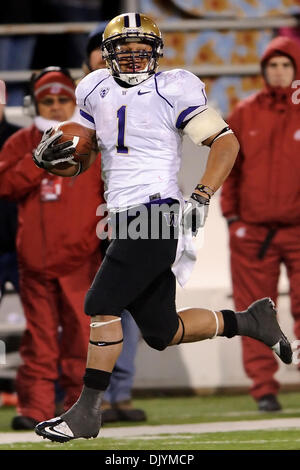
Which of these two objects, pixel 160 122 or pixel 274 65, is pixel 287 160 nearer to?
pixel 274 65

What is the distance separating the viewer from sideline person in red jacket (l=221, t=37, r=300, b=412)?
752cm

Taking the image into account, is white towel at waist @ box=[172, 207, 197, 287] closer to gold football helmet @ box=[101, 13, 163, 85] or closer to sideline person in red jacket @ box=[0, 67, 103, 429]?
gold football helmet @ box=[101, 13, 163, 85]

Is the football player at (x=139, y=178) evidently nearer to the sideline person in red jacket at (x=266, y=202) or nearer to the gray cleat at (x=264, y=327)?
the gray cleat at (x=264, y=327)

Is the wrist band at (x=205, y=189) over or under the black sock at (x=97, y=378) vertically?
over

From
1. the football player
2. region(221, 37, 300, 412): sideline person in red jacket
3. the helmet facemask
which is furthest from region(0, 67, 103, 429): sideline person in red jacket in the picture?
the helmet facemask

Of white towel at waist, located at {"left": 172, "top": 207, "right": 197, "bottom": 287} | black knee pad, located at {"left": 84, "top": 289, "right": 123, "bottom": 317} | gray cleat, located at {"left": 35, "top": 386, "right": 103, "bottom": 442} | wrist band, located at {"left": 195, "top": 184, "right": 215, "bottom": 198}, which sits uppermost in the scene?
wrist band, located at {"left": 195, "top": 184, "right": 215, "bottom": 198}

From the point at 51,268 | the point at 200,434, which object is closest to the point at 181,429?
the point at 200,434

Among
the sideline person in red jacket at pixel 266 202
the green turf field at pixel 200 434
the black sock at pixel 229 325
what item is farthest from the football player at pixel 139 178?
the sideline person in red jacket at pixel 266 202

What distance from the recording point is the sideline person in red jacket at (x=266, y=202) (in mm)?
7516

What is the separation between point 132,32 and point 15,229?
215 centimetres

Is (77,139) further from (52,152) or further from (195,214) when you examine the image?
(195,214)

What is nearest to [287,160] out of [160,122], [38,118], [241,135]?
[241,135]

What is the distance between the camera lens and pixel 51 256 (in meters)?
6.95

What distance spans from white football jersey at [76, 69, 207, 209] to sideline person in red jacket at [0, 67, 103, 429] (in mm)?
1359
